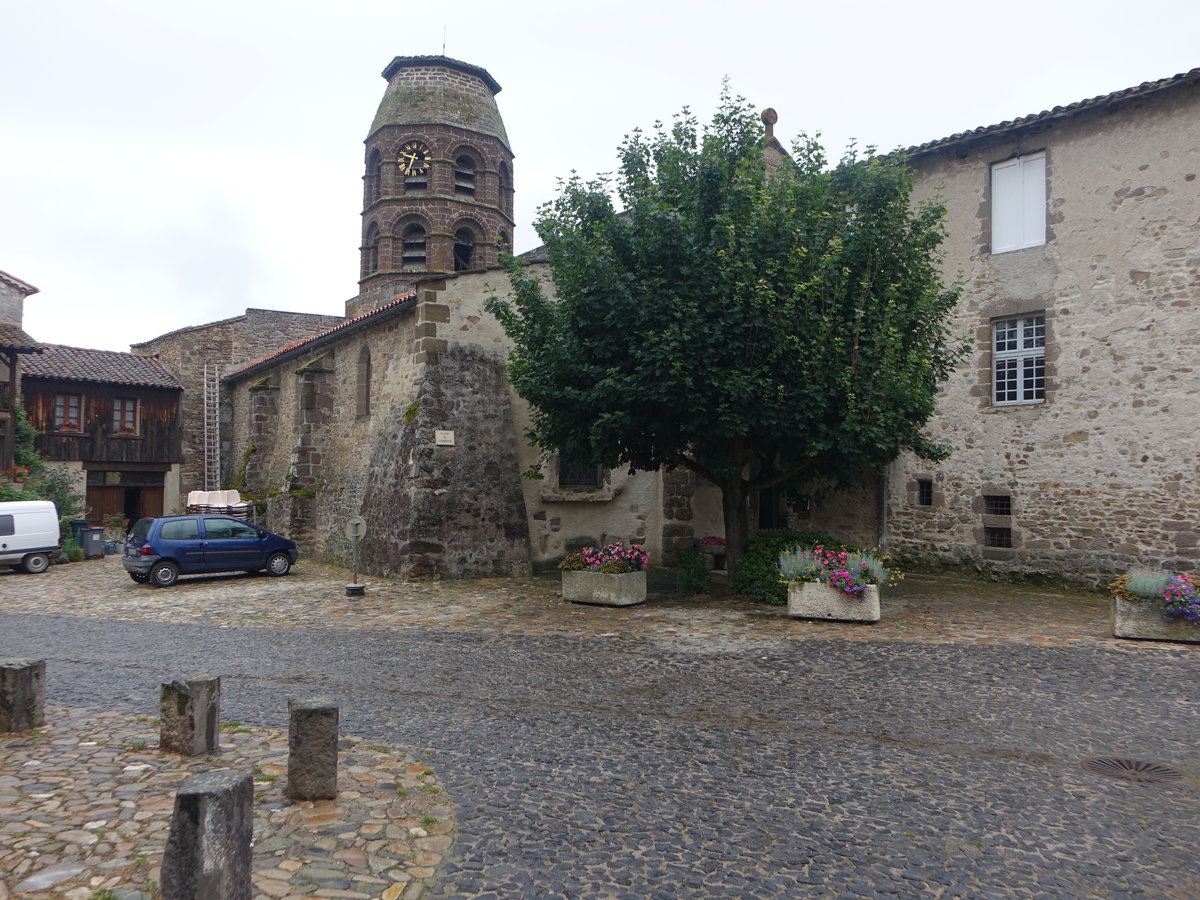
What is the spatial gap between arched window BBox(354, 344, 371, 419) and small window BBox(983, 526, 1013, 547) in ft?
42.8

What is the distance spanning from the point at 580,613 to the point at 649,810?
23.8 feet

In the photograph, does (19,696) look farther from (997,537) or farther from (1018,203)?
(1018,203)

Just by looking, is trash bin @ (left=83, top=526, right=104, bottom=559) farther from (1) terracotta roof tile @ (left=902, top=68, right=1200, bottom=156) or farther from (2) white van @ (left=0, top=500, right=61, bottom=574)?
(1) terracotta roof tile @ (left=902, top=68, right=1200, bottom=156)

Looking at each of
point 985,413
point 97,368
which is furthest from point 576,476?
point 97,368

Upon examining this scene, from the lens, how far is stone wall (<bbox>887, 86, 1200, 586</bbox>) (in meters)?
12.7

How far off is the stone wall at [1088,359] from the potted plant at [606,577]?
6146 mm

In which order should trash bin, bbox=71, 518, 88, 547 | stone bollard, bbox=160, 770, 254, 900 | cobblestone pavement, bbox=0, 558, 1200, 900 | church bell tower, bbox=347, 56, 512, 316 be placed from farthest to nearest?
church bell tower, bbox=347, 56, 512, 316
trash bin, bbox=71, 518, 88, 547
cobblestone pavement, bbox=0, 558, 1200, 900
stone bollard, bbox=160, 770, 254, 900

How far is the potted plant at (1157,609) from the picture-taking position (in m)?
9.34

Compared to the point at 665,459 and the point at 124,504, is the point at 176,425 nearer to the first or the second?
the point at 124,504

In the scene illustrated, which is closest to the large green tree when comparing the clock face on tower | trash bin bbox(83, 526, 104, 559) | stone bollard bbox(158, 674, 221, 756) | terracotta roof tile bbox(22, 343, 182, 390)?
stone bollard bbox(158, 674, 221, 756)

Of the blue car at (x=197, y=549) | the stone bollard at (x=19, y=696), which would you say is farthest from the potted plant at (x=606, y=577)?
the stone bollard at (x=19, y=696)

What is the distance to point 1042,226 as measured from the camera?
1411 cm

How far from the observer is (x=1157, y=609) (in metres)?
9.48

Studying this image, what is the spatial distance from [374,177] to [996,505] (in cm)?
2162
